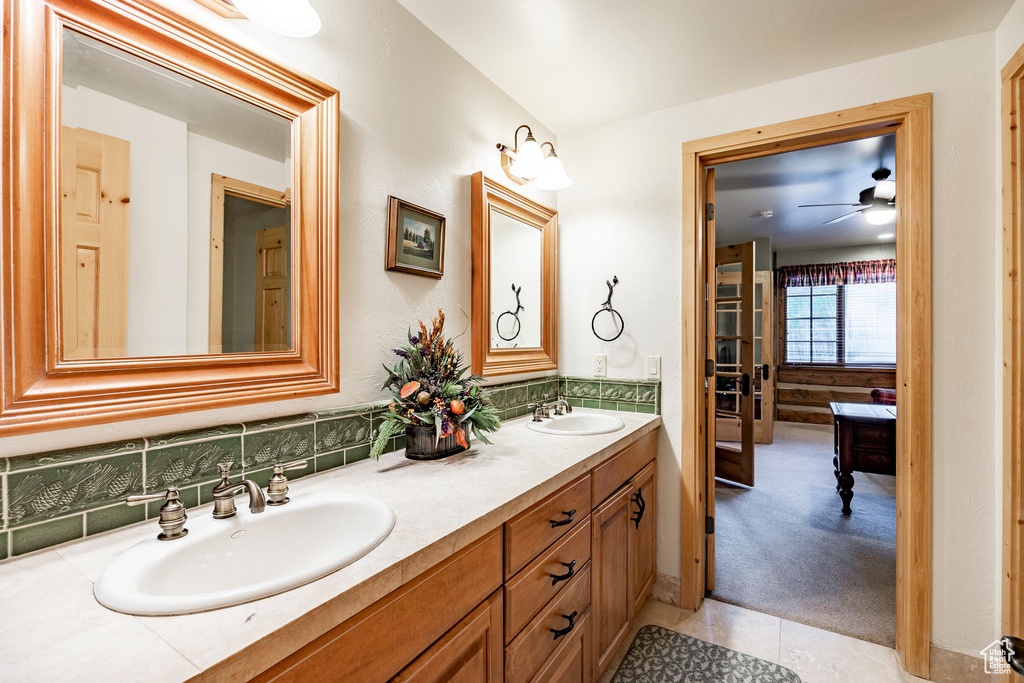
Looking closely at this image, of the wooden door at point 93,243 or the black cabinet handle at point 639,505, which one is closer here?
the wooden door at point 93,243

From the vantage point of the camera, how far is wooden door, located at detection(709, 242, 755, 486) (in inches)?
138

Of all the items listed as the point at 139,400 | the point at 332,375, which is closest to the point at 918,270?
the point at 332,375

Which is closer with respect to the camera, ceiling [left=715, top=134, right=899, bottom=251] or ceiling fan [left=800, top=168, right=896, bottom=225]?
ceiling [left=715, top=134, right=899, bottom=251]

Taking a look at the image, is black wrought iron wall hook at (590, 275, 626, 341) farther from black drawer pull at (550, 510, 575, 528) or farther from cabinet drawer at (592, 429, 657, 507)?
black drawer pull at (550, 510, 575, 528)

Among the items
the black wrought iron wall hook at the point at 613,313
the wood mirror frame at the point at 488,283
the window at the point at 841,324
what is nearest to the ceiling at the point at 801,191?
the window at the point at 841,324

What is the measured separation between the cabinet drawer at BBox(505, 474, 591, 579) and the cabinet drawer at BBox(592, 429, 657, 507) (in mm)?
91

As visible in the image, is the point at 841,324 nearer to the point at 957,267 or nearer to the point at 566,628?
the point at 957,267

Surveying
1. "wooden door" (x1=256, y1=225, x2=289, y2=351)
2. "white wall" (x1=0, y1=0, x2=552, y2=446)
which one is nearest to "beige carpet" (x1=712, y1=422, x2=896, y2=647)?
"white wall" (x1=0, y1=0, x2=552, y2=446)

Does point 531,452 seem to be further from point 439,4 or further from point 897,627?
point 897,627

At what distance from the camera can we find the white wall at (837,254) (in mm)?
5848

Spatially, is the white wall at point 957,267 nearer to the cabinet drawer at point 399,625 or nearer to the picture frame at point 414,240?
the picture frame at point 414,240

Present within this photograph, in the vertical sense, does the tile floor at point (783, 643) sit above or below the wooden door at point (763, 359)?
below

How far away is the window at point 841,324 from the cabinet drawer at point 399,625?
6.72 m

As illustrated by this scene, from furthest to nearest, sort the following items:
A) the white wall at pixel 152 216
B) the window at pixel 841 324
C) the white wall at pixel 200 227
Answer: the window at pixel 841 324 < the white wall at pixel 200 227 < the white wall at pixel 152 216
